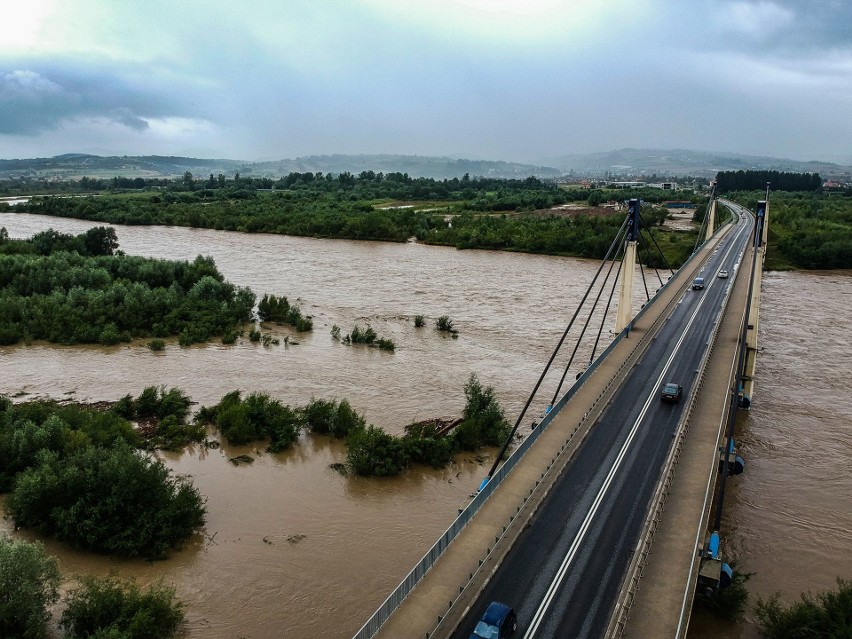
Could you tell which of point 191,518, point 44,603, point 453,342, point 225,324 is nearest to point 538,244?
point 453,342

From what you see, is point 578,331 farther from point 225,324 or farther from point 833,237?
point 833,237

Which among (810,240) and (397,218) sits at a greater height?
(397,218)

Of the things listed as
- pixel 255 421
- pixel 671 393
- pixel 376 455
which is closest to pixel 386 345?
pixel 255 421

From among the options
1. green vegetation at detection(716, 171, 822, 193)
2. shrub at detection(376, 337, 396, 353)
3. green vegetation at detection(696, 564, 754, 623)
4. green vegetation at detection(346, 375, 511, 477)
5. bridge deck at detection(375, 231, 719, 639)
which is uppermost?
green vegetation at detection(716, 171, 822, 193)

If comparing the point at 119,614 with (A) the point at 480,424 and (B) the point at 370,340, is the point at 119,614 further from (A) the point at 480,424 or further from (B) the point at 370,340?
(B) the point at 370,340

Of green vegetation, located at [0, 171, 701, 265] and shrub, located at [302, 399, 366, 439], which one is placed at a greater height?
green vegetation, located at [0, 171, 701, 265]

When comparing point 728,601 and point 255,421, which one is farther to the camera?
point 255,421

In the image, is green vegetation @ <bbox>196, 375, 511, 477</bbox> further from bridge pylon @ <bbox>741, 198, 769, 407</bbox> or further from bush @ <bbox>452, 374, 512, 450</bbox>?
bridge pylon @ <bbox>741, 198, 769, 407</bbox>

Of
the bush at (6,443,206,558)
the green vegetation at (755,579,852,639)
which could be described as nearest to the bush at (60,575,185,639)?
the bush at (6,443,206,558)

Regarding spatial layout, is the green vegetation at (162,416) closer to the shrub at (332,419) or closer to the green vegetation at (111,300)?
the shrub at (332,419)
